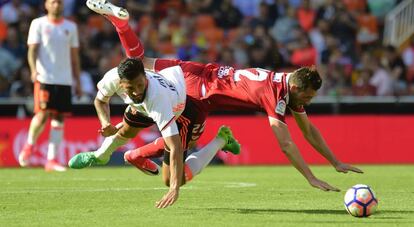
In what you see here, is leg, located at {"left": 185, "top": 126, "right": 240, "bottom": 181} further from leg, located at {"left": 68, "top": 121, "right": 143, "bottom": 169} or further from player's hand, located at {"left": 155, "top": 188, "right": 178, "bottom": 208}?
player's hand, located at {"left": 155, "top": 188, "right": 178, "bottom": 208}

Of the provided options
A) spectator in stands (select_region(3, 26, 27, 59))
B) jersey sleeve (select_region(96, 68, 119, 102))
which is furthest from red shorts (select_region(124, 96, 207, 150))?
spectator in stands (select_region(3, 26, 27, 59))

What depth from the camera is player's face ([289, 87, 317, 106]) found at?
948 centimetres

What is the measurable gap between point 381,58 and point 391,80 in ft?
3.49

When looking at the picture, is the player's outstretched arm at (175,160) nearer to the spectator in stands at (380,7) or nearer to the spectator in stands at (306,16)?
the spectator in stands at (306,16)

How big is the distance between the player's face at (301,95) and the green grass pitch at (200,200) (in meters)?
1.04

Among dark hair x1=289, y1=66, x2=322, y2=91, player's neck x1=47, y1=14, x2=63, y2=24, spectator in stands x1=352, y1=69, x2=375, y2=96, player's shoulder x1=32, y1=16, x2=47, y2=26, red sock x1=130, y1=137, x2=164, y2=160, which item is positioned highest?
dark hair x1=289, y1=66, x2=322, y2=91

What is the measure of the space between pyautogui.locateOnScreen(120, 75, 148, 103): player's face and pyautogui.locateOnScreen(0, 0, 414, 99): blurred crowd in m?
10.8

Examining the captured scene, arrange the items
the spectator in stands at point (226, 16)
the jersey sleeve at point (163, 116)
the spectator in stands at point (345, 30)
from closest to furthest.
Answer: the jersey sleeve at point (163, 116) → the spectator in stands at point (345, 30) → the spectator in stands at point (226, 16)

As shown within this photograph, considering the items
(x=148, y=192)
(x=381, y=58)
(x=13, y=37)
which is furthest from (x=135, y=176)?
(x=381, y=58)

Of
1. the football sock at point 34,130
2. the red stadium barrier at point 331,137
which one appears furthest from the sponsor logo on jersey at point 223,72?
the red stadium barrier at point 331,137

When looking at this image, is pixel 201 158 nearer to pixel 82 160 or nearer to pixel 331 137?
pixel 82 160

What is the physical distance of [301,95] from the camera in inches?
377

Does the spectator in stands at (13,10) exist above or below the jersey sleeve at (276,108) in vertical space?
below

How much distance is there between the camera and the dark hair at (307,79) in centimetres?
937
